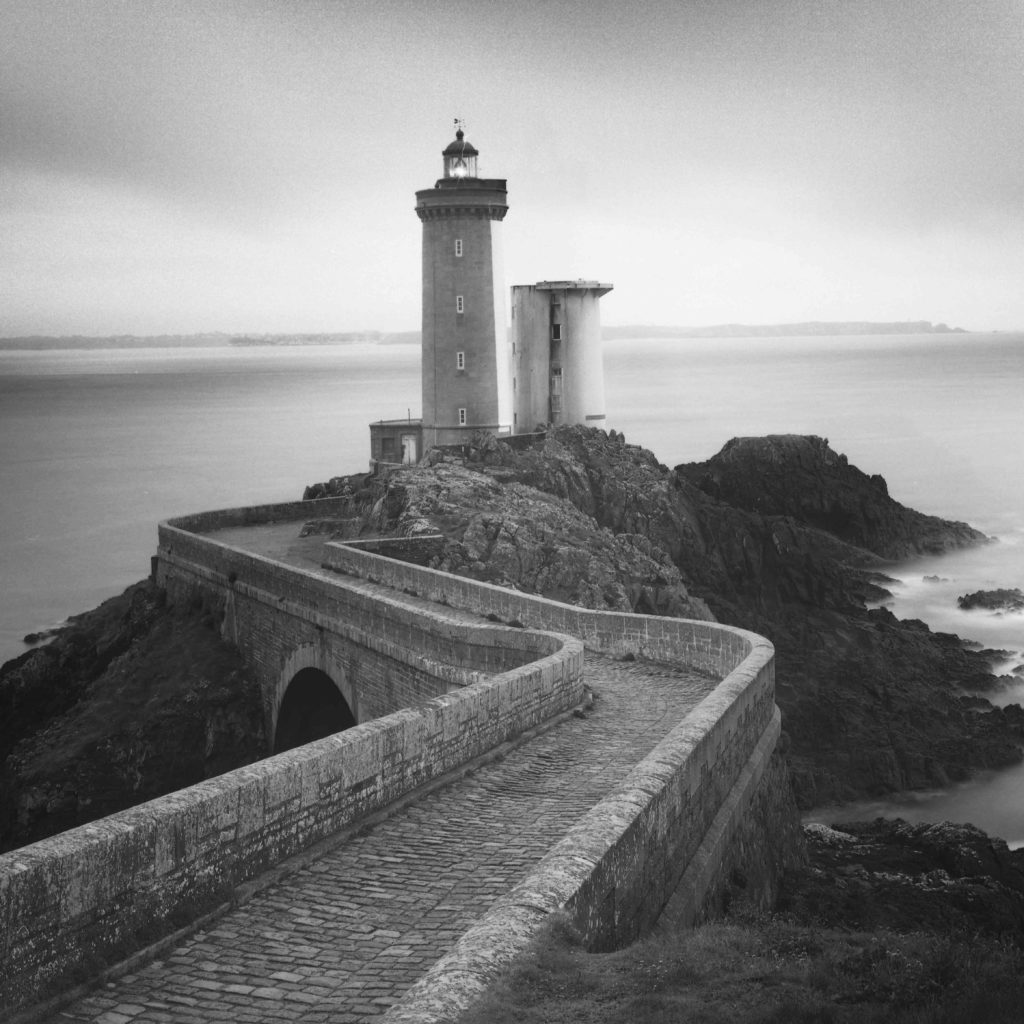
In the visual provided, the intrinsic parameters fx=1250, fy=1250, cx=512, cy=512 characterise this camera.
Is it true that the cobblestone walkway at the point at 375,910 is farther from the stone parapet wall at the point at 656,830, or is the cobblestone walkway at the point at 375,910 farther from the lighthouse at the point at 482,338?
the lighthouse at the point at 482,338

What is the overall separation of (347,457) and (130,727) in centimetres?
7356

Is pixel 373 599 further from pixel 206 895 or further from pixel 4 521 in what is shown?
pixel 4 521

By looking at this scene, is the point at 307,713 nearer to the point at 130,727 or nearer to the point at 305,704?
the point at 305,704

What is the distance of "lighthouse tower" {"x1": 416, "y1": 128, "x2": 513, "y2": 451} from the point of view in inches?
1425

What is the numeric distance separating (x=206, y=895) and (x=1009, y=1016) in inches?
179

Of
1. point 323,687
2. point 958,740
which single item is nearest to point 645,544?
point 958,740

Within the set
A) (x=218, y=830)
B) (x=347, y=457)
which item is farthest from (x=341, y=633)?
(x=347, y=457)

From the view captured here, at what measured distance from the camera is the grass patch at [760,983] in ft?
15.9

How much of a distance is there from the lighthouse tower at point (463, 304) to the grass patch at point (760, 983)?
1261 inches

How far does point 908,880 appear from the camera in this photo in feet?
54.6

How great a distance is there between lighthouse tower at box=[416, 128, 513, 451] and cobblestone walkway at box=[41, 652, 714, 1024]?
88.4 ft

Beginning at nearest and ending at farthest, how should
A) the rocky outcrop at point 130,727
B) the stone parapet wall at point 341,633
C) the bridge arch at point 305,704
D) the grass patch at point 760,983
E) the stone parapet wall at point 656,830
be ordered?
the grass patch at point 760,983, the stone parapet wall at point 656,830, the stone parapet wall at point 341,633, the bridge arch at point 305,704, the rocky outcrop at point 130,727

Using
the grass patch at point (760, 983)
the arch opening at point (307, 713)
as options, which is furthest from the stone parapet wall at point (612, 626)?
the grass patch at point (760, 983)

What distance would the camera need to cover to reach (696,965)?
18.1ft
